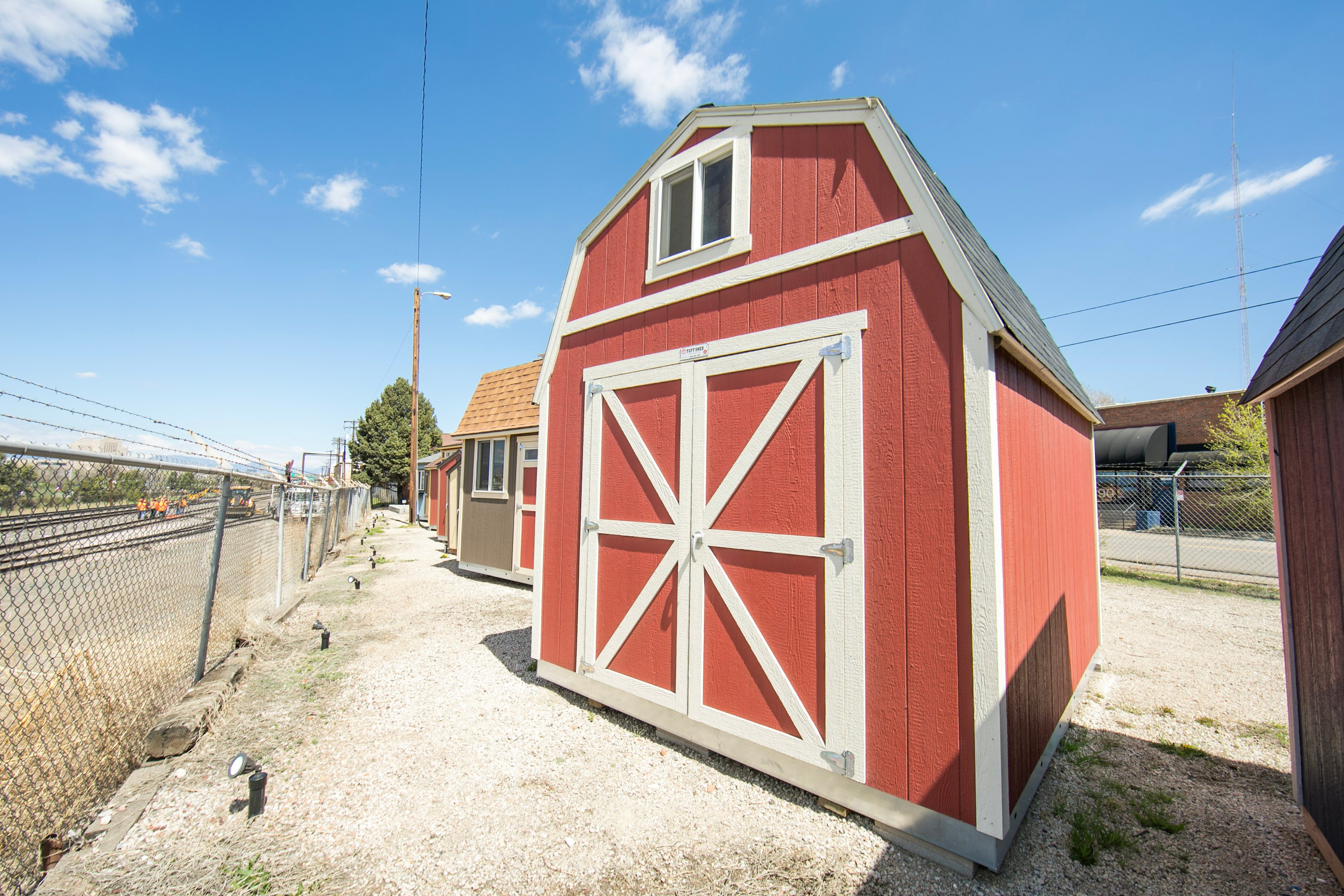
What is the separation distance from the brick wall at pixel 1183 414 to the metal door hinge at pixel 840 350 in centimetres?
2133

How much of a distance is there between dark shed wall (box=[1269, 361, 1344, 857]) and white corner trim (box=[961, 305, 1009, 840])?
1456 mm

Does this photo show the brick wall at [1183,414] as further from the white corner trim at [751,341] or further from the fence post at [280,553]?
the fence post at [280,553]

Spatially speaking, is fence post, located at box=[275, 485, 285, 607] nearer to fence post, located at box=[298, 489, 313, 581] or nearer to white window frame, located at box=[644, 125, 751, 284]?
fence post, located at box=[298, 489, 313, 581]

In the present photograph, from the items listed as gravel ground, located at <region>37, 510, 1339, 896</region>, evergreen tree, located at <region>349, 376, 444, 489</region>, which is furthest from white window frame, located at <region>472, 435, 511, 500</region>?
evergreen tree, located at <region>349, 376, 444, 489</region>

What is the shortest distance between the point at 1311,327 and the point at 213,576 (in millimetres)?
7729

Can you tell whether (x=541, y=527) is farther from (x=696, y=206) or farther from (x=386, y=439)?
(x=386, y=439)

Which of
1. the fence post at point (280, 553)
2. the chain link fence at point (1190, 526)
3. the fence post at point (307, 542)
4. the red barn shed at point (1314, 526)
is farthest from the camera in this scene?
the chain link fence at point (1190, 526)

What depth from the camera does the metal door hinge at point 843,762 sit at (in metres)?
3.10

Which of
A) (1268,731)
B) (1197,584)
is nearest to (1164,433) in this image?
(1197,584)

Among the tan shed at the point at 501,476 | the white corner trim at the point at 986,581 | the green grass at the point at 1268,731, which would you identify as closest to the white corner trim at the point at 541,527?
the tan shed at the point at 501,476

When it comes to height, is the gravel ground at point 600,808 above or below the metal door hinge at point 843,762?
below

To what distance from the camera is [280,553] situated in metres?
7.70

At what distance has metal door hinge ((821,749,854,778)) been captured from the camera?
310 centimetres

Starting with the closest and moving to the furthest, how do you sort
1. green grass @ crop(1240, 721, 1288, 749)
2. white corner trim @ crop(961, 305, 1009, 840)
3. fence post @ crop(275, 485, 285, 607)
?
white corner trim @ crop(961, 305, 1009, 840)
green grass @ crop(1240, 721, 1288, 749)
fence post @ crop(275, 485, 285, 607)
